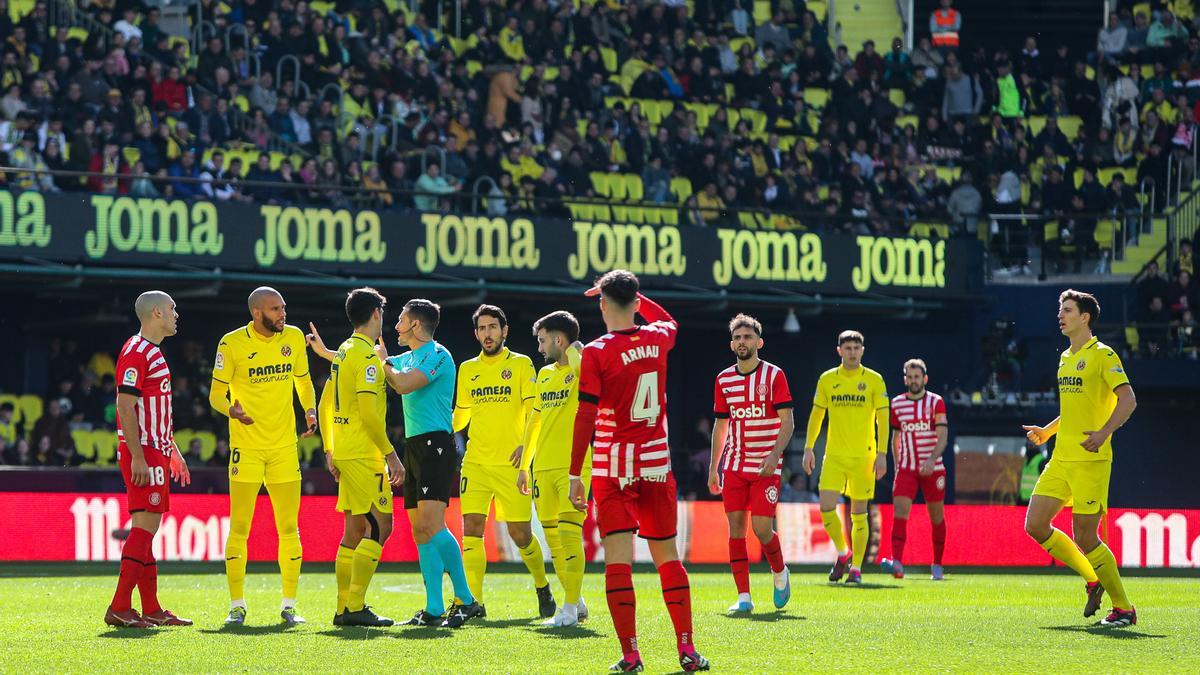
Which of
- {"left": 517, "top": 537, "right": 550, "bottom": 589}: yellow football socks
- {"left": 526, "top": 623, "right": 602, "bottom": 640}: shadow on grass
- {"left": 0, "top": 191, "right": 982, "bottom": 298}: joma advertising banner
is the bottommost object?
{"left": 526, "top": 623, "right": 602, "bottom": 640}: shadow on grass

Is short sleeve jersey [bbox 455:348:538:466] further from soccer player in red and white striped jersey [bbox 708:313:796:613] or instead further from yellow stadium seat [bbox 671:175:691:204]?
yellow stadium seat [bbox 671:175:691:204]

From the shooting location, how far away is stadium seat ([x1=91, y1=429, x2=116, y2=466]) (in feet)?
78.7

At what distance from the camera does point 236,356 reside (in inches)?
466

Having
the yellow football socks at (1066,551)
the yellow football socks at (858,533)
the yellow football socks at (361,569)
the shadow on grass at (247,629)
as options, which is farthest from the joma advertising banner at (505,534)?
the yellow football socks at (361,569)

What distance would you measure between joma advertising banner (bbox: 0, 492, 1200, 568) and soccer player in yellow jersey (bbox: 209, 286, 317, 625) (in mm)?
8733

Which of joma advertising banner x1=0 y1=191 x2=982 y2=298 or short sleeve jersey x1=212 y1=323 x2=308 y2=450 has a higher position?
joma advertising banner x1=0 y1=191 x2=982 y2=298

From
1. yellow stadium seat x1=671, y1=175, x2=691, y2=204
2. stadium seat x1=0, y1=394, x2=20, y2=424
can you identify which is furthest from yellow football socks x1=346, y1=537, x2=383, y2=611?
yellow stadium seat x1=671, y1=175, x2=691, y2=204

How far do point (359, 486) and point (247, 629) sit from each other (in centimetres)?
121

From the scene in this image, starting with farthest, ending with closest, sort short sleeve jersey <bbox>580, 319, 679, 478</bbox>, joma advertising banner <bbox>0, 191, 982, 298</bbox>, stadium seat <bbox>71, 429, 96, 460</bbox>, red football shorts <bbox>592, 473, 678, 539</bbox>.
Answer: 1. stadium seat <bbox>71, 429, 96, 460</bbox>
2. joma advertising banner <bbox>0, 191, 982, 298</bbox>
3. red football shorts <bbox>592, 473, 678, 539</bbox>
4. short sleeve jersey <bbox>580, 319, 679, 478</bbox>

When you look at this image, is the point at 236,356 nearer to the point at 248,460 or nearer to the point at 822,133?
the point at 248,460

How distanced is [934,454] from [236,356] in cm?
928

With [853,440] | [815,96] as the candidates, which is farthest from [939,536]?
[815,96]

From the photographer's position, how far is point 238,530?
11.7 metres

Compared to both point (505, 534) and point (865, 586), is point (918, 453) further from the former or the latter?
point (505, 534)
